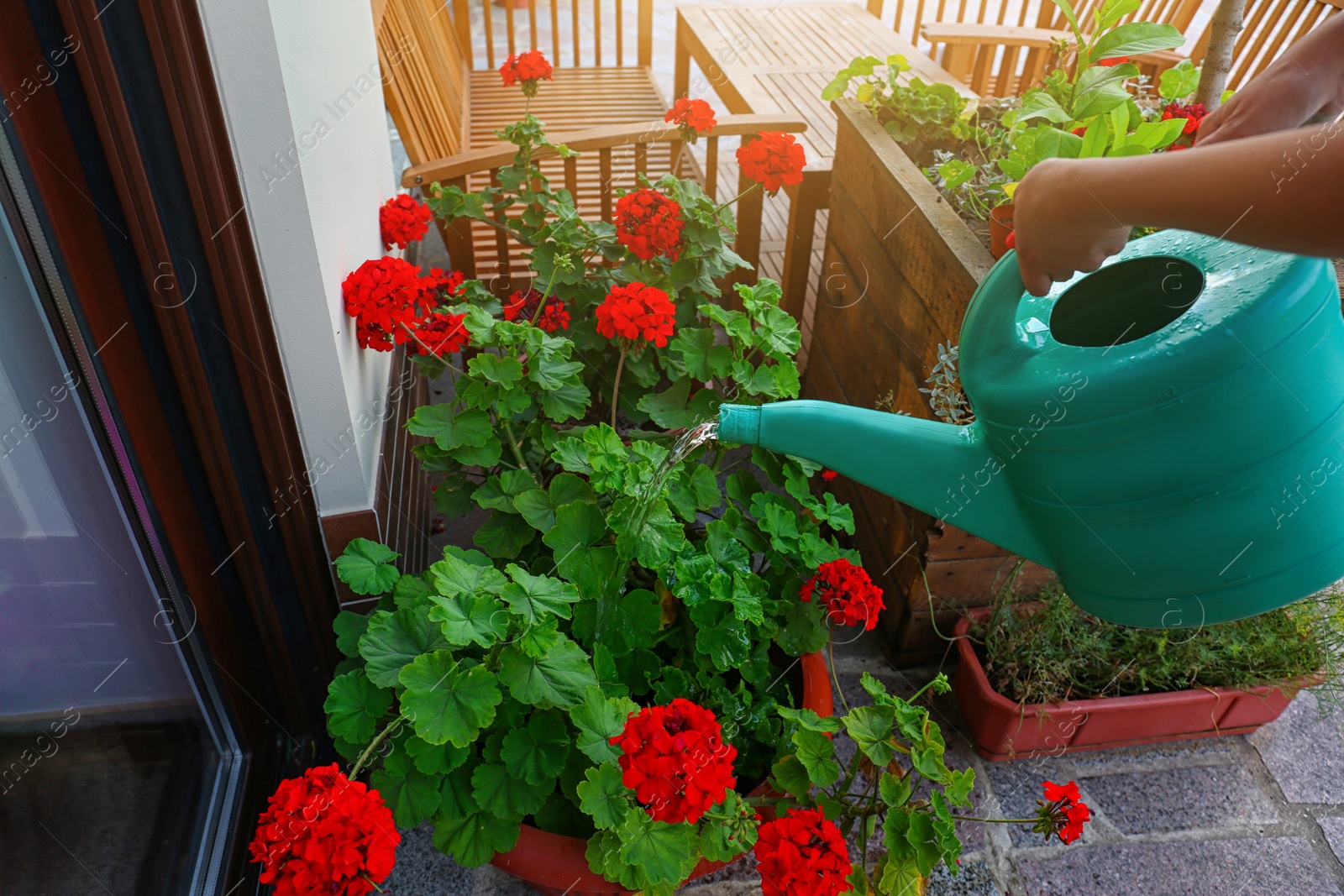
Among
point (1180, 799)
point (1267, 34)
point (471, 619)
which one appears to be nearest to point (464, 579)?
point (471, 619)

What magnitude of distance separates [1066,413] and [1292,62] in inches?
15.5

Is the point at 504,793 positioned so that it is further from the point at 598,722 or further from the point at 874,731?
the point at 874,731

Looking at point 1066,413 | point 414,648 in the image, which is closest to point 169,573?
point 414,648

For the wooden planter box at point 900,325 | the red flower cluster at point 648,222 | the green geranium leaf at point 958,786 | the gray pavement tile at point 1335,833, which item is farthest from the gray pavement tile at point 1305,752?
the red flower cluster at point 648,222

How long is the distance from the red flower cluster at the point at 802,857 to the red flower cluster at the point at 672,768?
131 mm

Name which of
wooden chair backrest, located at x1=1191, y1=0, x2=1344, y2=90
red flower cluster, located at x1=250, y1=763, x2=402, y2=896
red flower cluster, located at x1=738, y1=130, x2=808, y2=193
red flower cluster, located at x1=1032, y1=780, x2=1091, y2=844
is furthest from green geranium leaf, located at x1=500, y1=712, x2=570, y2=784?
wooden chair backrest, located at x1=1191, y1=0, x2=1344, y2=90

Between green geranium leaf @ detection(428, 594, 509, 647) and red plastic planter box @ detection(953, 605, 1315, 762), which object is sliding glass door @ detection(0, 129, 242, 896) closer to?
green geranium leaf @ detection(428, 594, 509, 647)

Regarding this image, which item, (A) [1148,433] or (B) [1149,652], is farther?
(B) [1149,652]

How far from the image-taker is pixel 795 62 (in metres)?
3.12

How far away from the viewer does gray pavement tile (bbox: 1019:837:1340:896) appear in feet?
4.89

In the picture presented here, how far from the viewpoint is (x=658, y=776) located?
868mm

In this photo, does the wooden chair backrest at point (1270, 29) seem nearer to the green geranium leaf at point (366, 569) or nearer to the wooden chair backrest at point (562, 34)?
the wooden chair backrest at point (562, 34)

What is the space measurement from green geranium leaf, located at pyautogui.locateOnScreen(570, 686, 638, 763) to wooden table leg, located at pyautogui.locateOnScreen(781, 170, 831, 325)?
4.78ft

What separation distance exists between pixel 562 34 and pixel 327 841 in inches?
214
